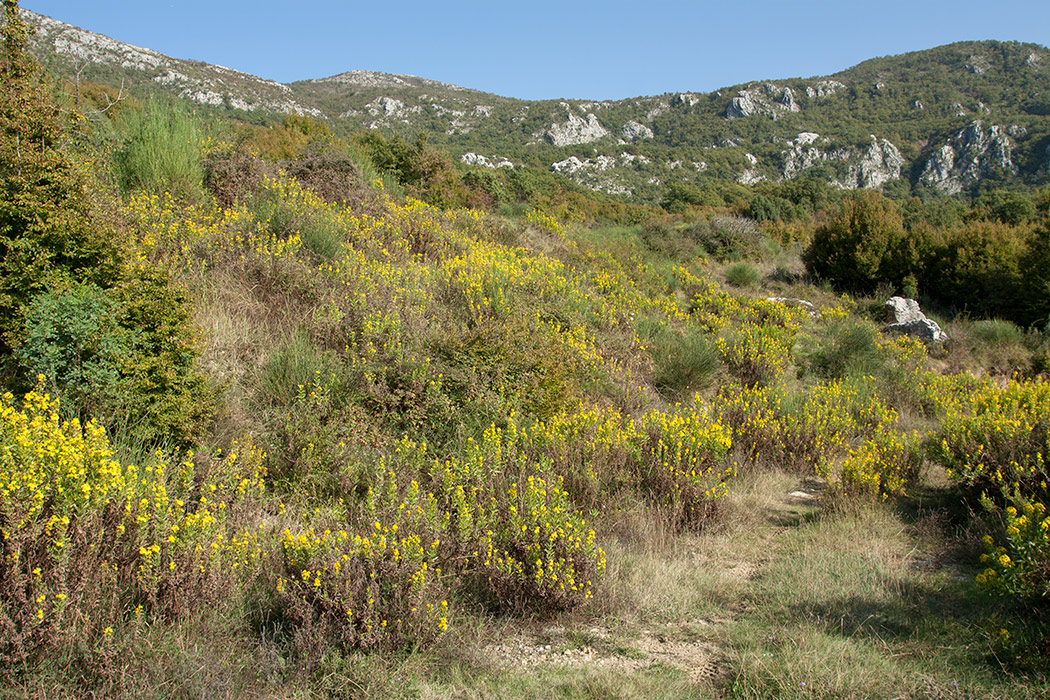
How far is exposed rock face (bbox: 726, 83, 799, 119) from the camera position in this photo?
3076 inches

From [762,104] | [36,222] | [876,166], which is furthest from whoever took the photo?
[762,104]

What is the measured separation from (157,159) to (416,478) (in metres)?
6.15

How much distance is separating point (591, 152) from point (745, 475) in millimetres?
60979

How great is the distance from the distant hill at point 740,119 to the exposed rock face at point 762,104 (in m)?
0.26

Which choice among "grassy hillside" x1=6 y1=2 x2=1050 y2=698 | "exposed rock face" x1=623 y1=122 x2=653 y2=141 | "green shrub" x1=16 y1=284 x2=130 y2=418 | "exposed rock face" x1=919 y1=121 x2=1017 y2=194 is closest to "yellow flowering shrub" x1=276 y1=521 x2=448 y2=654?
"grassy hillside" x1=6 y1=2 x2=1050 y2=698

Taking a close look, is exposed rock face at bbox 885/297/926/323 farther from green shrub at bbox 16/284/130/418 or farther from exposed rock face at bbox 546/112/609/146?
exposed rock face at bbox 546/112/609/146

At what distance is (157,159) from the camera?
751cm

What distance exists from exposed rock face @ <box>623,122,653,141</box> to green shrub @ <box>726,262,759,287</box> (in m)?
71.1

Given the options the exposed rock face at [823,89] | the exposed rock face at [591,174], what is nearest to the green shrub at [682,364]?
the exposed rock face at [591,174]

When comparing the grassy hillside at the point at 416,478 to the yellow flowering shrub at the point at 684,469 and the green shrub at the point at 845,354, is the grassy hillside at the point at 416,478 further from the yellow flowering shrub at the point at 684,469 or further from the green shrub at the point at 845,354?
the green shrub at the point at 845,354

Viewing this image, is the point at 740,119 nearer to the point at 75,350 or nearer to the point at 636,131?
the point at 636,131

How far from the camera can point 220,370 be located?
487 centimetres

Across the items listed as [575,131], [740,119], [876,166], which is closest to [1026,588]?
[876,166]

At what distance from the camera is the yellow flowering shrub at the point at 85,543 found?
2.15 metres
